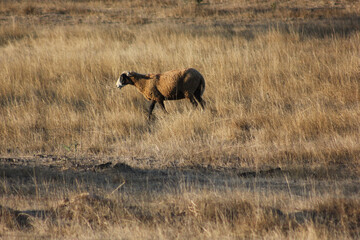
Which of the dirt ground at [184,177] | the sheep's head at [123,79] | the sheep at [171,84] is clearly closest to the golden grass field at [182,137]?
the dirt ground at [184,177]

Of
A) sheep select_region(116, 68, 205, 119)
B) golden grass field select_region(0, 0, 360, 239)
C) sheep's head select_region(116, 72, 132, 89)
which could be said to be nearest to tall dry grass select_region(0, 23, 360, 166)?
golden grass field select_region(0, 0, 360, 239)

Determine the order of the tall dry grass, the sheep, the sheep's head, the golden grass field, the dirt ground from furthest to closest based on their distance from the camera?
the sheep's head, the sheep, the tall dry grass, the dirt ground, the golden grass field

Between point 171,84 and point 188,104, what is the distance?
130 centimetres

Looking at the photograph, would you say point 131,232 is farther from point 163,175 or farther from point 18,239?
point 163,175

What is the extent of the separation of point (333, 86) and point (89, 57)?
5.98 m

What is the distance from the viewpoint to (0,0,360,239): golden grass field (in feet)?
14.4

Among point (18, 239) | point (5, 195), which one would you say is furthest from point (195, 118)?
point (18, 239)

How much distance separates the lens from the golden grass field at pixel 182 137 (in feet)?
14.4

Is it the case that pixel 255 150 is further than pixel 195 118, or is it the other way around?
pixel 195 118

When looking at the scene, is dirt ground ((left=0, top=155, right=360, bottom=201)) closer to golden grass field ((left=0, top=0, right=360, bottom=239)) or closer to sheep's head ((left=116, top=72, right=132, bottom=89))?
golden grass field ((left=0, top=0, right=360, bottom=239))

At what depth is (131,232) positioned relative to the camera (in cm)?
413

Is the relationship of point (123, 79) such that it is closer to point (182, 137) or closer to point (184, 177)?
point (182, 137)

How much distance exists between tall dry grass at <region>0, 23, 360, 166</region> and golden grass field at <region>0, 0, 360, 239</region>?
32mm

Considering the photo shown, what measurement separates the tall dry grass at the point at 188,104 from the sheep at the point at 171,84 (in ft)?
1.18
